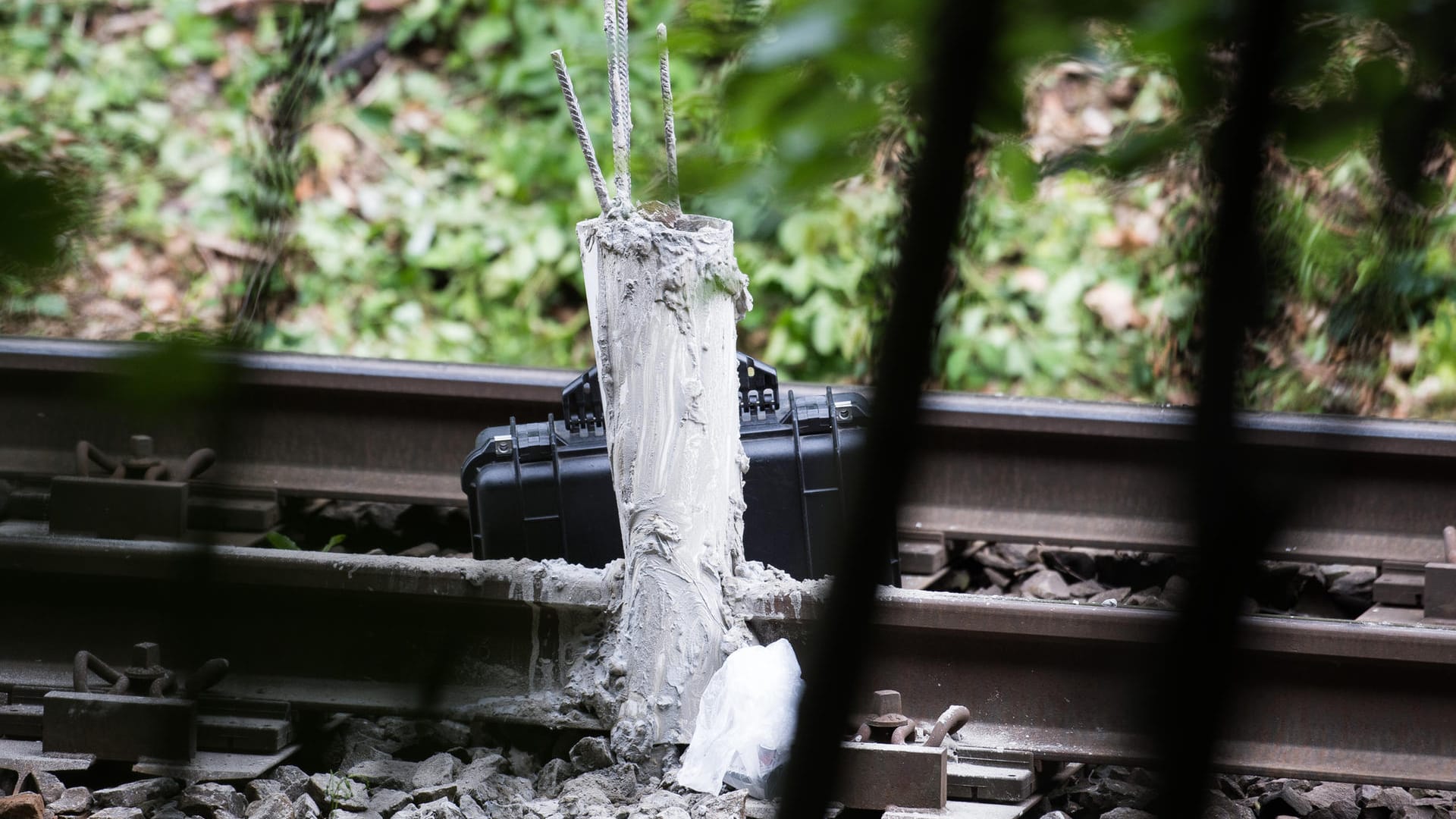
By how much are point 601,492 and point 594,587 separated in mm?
424

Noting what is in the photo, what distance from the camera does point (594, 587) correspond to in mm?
3131

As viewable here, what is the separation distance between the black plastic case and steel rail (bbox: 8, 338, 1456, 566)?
1.35 ft

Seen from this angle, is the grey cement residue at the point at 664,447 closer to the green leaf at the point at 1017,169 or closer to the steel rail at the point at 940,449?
the steel rail at the point at 940,449

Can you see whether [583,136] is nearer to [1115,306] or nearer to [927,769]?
[927,769]

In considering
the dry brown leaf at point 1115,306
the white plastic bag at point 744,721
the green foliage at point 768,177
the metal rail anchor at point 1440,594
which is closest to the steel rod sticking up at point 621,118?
the green foliage at point 768,177

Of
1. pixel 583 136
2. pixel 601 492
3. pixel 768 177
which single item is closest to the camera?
pixel 768 177

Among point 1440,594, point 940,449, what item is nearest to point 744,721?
point 940,449

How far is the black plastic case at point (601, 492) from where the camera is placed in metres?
3.49

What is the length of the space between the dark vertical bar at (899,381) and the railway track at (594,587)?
0.06 ft

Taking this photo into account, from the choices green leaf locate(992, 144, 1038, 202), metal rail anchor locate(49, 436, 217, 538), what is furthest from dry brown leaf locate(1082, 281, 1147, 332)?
green leaf locate(992, 144, 1038, 202)

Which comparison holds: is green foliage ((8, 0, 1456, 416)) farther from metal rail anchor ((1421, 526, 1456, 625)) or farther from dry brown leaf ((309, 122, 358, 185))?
metal rail anchor ((1421, 526, 1456, 625))

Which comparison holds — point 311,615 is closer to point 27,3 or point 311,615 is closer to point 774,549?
point 774,549

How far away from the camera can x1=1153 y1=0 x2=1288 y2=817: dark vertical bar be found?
0.62 meters

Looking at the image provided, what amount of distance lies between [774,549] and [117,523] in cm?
189
